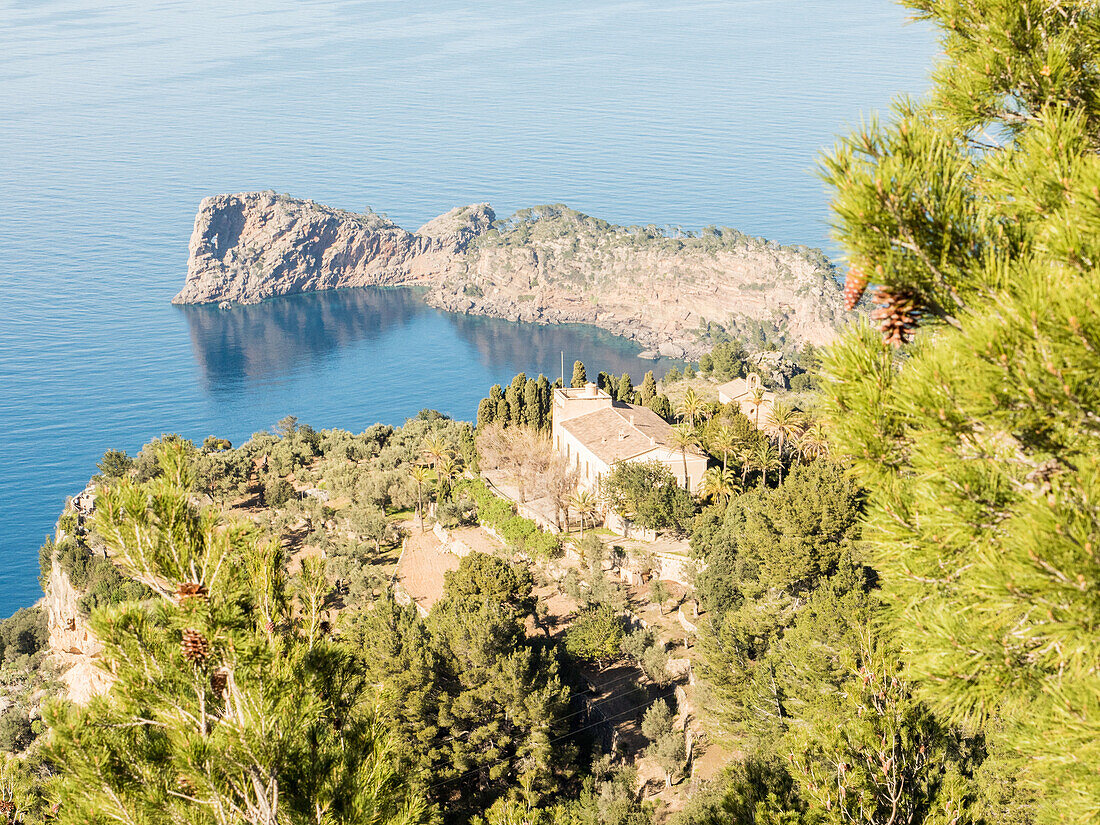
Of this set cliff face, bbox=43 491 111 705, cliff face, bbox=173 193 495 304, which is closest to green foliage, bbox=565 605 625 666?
cliff face, bbox=43 491 111 705

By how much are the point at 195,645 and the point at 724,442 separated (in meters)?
37.2

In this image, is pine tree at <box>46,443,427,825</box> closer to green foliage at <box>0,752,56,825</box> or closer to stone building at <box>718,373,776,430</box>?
green foliage at <box>0,752,56,825</box>

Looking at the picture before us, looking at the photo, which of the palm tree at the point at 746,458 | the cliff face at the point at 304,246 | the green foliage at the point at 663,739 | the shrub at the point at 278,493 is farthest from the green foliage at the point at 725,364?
the cliff face at the point at 304,246

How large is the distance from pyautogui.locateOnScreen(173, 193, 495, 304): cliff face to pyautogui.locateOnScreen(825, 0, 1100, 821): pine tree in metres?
159

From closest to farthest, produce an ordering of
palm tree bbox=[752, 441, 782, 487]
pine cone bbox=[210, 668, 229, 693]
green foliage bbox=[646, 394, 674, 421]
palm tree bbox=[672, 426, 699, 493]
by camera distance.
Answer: pine cone bbox=[210, 668, 229, 693], palm tree bbox=[752, 441, 782, 487], palm tree bbox=[672, 426, 699, 493], green foliage bbox=[646, 394, 674, 421]

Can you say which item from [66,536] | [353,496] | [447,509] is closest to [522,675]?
[447,509]

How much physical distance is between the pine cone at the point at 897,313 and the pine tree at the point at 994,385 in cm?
1

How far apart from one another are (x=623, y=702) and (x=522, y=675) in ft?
18.0

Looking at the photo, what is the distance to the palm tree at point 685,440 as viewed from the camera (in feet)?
136

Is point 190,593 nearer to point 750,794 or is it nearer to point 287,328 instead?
point 750,794

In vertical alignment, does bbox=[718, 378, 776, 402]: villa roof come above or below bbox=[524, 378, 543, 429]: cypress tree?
below

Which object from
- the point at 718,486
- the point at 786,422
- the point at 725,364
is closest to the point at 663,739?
the point at 718,486

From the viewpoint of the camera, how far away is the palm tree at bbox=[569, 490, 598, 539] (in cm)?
4066

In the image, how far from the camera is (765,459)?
41.2m
